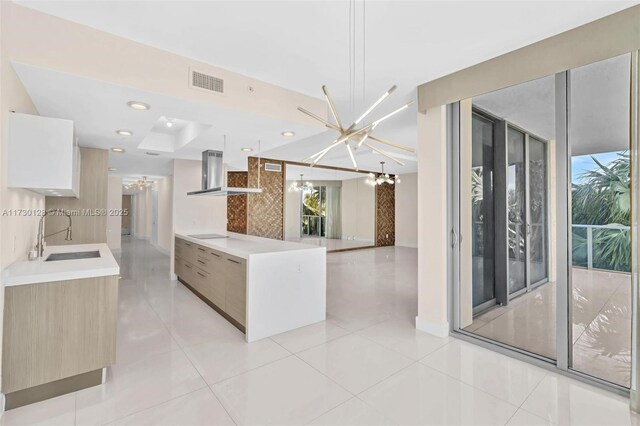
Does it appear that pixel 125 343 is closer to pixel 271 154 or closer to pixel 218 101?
pixel 218 101

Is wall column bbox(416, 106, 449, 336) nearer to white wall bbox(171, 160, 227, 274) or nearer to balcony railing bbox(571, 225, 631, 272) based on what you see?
balcony railing bbox(571, 225, 631, 272)

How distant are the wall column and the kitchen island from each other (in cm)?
117

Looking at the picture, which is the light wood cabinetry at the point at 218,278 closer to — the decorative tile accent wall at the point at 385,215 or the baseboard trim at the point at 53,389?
the baseboard trim at the point at 53,389

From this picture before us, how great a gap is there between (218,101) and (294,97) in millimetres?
863

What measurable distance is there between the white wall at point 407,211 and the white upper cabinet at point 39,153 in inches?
372

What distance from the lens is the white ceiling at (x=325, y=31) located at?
1952 mm

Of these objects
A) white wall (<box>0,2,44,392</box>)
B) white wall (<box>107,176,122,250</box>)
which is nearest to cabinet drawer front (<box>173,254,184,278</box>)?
white wall (<box>0,2,44,392</box>)

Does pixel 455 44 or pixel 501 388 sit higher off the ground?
pixel 455 44

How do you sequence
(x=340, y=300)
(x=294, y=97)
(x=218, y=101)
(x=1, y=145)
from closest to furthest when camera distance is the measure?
(x=1, y=145)
(x=218, y=101)
(x=294, y=97)
(x=340, y=300)

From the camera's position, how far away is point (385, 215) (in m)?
10.6

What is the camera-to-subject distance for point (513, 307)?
148 inches

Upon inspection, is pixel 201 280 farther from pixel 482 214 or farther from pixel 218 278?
pixel 482 214

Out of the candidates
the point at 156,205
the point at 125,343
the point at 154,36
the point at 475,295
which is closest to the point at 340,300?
the point at 475,295

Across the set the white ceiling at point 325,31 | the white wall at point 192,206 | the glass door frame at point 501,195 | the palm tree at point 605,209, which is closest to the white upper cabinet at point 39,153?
the white ceiling at point 325,31
